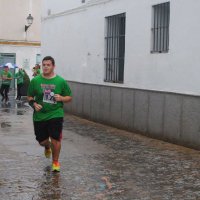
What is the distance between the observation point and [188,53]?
9422 millimetres

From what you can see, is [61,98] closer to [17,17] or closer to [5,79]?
[5,79]

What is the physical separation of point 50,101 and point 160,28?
4369mm

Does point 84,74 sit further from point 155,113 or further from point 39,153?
point 39,153

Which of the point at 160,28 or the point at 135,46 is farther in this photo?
the point at 135,46

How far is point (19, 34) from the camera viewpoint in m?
29.4

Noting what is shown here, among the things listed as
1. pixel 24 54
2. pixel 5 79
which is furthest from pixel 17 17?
pixel 5 79

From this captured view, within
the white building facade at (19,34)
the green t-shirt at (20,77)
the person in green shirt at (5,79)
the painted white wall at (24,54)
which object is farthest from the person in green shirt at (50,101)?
the painted white wall at (24,54)

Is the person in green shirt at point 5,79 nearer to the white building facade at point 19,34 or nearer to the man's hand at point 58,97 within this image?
the white building facade at point 19,34

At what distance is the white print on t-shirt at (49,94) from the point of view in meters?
6.96

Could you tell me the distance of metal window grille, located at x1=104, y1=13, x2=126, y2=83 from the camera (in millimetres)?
12359

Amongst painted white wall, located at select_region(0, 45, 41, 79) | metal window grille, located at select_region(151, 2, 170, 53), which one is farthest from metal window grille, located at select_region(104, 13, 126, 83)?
painted white wall, located at select_region(0, 45, 41, 79)

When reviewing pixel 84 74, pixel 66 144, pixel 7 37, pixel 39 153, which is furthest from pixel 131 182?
pixel 7 37

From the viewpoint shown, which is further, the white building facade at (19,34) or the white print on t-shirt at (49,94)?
the white building facade at (19,34)

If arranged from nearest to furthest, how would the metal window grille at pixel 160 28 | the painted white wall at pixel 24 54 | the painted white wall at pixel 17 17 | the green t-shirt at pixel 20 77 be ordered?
the metal window grille at pixel 160 28, the green t-shirt at pixel 20 77, the painted white wall at pixel 17 17, the painted white wall at pixel 24 54
